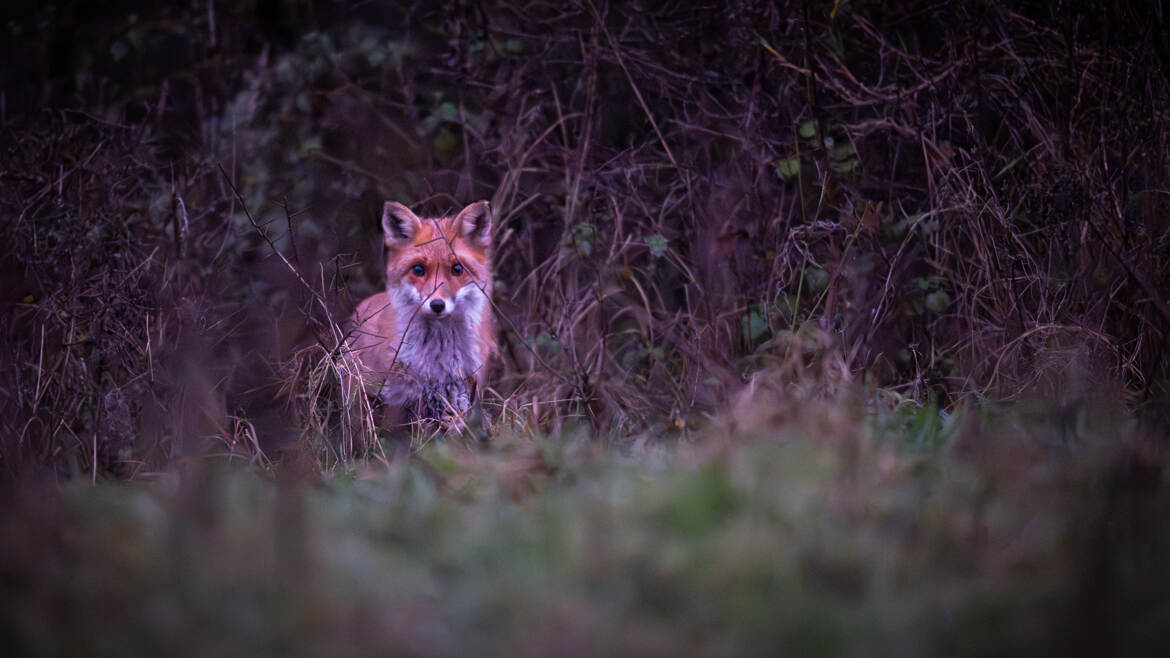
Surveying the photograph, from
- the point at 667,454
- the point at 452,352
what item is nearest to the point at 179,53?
the point at 452,352

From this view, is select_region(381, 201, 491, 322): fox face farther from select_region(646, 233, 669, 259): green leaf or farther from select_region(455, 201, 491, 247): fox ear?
select_region(646, 233, 669, 259): green leaf

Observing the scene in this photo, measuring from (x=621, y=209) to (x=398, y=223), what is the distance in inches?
52.6

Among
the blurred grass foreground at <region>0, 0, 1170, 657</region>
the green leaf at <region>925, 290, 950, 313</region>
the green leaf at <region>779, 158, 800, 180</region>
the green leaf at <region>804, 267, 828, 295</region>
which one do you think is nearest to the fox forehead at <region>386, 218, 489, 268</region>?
the blurred grass foreground at <region>0, 0, 1170, 657</region>

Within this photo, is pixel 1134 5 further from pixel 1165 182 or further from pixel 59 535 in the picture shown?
pixel 59 535

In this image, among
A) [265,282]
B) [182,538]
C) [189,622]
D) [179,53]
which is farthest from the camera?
[179,53]

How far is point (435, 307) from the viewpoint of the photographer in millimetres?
5164

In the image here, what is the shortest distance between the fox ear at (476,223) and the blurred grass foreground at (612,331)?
0.36m

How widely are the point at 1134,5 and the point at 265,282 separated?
206 inches

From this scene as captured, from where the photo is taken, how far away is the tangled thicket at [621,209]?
4129mm

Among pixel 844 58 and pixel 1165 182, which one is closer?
pixel 1165 182

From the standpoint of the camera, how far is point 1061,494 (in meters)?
2.25

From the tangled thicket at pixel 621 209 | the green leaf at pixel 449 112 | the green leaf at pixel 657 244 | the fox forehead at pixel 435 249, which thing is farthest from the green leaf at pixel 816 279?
the green leaf at pixel 449 112

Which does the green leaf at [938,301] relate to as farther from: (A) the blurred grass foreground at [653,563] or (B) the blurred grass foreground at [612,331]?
(A) the blurred grass foreground at [653,563]

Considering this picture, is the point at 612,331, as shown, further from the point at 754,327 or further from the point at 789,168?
the point at 789,168
